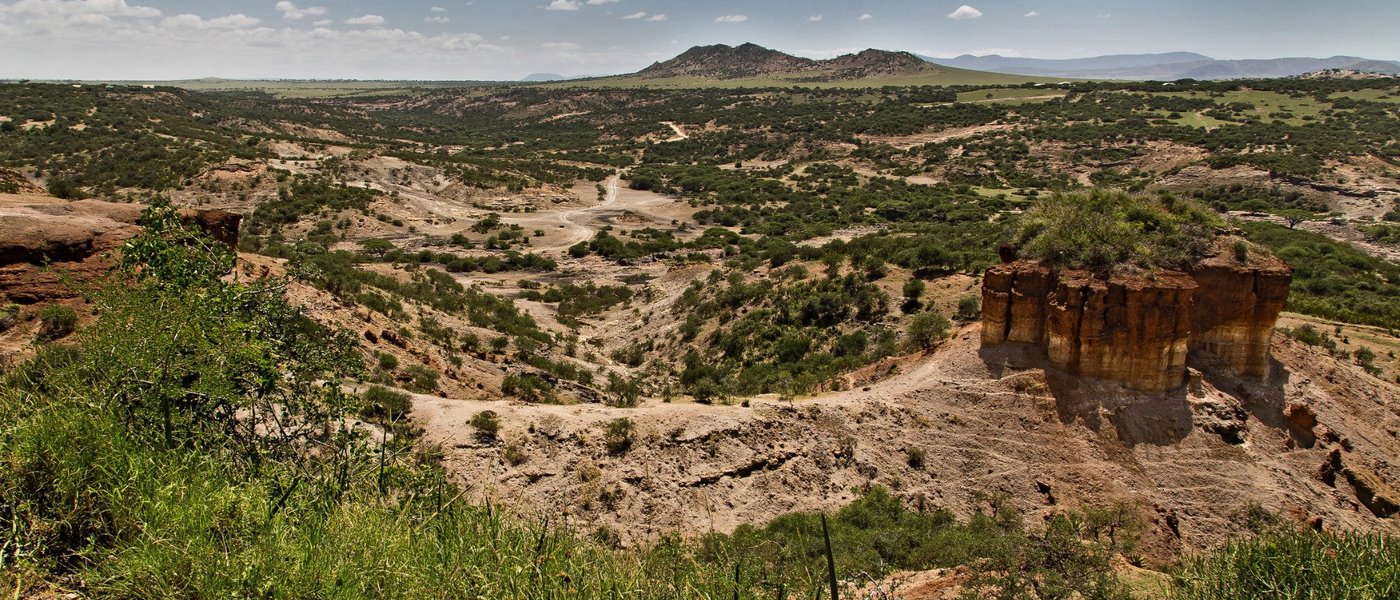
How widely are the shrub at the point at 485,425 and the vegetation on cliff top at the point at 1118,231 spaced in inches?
427

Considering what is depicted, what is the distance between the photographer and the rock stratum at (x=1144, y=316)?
12.3 meters

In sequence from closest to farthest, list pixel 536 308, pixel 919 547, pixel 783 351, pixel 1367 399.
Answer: pixel 919 547, pixel 1367 399, pixel 783 351, pixel 536 308

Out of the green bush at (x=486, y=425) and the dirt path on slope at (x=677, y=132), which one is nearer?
the green bush at (x=486, y=425)

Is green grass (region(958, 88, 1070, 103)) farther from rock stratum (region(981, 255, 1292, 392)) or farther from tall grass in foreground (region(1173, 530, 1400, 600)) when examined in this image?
tall grass in foreground (region(1173, 530, 1400, 600))

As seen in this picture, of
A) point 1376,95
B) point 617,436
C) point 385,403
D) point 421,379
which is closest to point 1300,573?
point 617,436

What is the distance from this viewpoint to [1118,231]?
13.1 m

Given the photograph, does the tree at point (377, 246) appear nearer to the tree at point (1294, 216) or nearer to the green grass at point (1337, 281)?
the green grass at point (1337, 281)

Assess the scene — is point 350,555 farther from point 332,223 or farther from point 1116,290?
point 332,223

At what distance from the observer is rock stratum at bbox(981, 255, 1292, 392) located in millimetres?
12273

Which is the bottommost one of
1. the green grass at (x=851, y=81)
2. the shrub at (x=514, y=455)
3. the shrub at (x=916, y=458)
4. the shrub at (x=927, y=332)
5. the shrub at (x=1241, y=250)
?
the shrub at (x=916, y=458)

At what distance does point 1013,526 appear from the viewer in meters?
11.3

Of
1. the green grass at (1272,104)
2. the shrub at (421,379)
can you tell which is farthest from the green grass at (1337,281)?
the green grass at (1272,104)

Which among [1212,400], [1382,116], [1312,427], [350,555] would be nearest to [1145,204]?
[1212,400]

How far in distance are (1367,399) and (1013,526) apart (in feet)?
28.9
